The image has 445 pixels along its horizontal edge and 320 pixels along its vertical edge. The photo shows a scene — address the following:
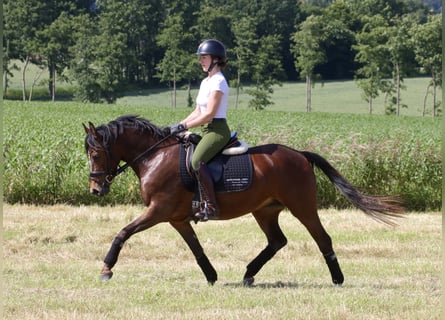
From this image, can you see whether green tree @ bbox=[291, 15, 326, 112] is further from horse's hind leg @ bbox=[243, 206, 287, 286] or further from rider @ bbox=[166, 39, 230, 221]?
rider @ bbox=[166, 39, 230, 221]

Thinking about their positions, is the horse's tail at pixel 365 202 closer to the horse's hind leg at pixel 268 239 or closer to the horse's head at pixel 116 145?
the horse's hind leg at pixel 268 239

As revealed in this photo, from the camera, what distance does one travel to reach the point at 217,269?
34.3 feet

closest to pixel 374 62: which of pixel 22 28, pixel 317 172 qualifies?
pixel 22 28

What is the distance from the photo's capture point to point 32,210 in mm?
15234

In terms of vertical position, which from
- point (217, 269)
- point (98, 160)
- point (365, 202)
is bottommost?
point (217, 269)

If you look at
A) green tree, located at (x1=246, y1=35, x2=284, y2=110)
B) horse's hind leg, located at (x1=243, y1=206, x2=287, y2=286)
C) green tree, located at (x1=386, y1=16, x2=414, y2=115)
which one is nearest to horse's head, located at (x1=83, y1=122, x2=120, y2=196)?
horse's hind leg, located at (x1=243, y1=206, x2=287, y2=286)

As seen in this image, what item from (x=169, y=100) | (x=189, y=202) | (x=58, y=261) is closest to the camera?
(x=189, y=202)

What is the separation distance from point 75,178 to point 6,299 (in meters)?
8.83

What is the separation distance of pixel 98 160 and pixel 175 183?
2.84ft

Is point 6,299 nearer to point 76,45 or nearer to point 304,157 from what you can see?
point 304,157

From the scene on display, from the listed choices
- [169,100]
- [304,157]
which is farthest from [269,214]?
[169,100]

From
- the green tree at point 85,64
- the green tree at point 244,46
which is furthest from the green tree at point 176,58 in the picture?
the green tree at point 85,64

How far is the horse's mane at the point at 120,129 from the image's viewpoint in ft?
29.6

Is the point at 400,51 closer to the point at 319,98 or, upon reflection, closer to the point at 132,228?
the point at 319,98
